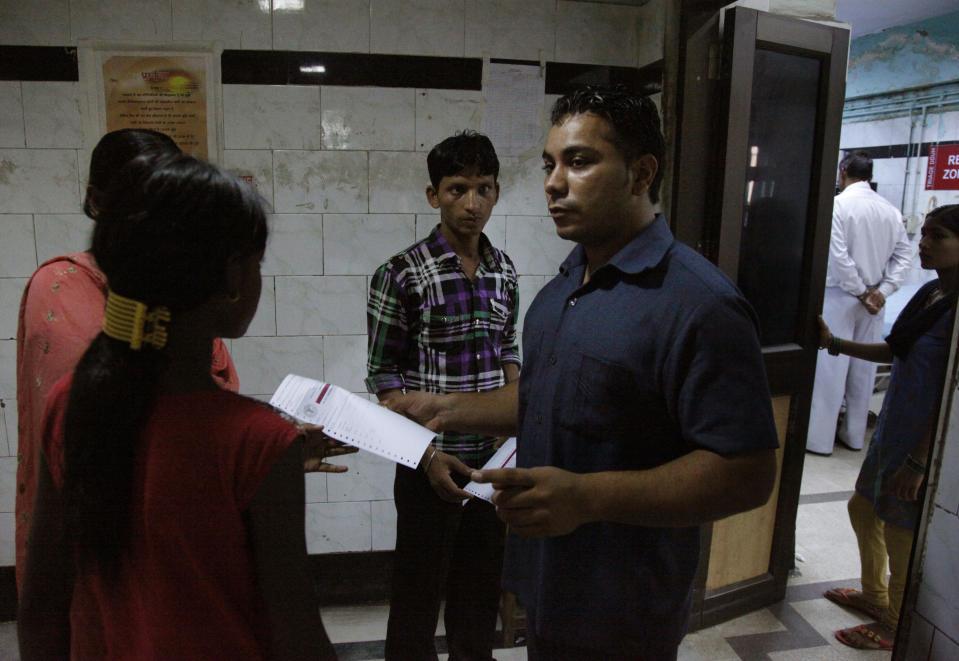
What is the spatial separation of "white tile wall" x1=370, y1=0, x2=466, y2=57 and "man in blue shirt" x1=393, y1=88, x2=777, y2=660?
132 centimetres

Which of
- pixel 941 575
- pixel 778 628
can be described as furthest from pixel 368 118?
pixel 778 628

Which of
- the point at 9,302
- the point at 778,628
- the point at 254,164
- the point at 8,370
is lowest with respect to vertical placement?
the point at 778,628

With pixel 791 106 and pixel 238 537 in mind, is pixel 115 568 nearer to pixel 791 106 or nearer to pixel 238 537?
pixel 238 537

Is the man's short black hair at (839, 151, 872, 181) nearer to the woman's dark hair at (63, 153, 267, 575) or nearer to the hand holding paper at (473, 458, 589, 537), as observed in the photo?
the hand holding paper at (473, 458, 589, 537)

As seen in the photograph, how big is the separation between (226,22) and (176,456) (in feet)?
6.97

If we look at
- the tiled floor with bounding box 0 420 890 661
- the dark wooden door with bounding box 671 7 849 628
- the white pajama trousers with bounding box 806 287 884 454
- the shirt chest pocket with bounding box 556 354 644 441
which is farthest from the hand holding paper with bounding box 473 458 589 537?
the white pajama trousers with bounding box 806 287 884 454

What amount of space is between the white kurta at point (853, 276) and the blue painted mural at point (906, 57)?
179cm

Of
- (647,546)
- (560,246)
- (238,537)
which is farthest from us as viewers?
(560,246)

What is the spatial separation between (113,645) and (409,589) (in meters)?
1.30

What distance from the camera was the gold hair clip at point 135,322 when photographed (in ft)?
2.58

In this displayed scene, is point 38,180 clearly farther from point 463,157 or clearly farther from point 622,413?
point 622,413

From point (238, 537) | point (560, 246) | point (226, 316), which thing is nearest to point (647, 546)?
point (238, 537)

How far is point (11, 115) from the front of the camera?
235 cm

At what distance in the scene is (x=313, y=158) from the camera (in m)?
2.52
